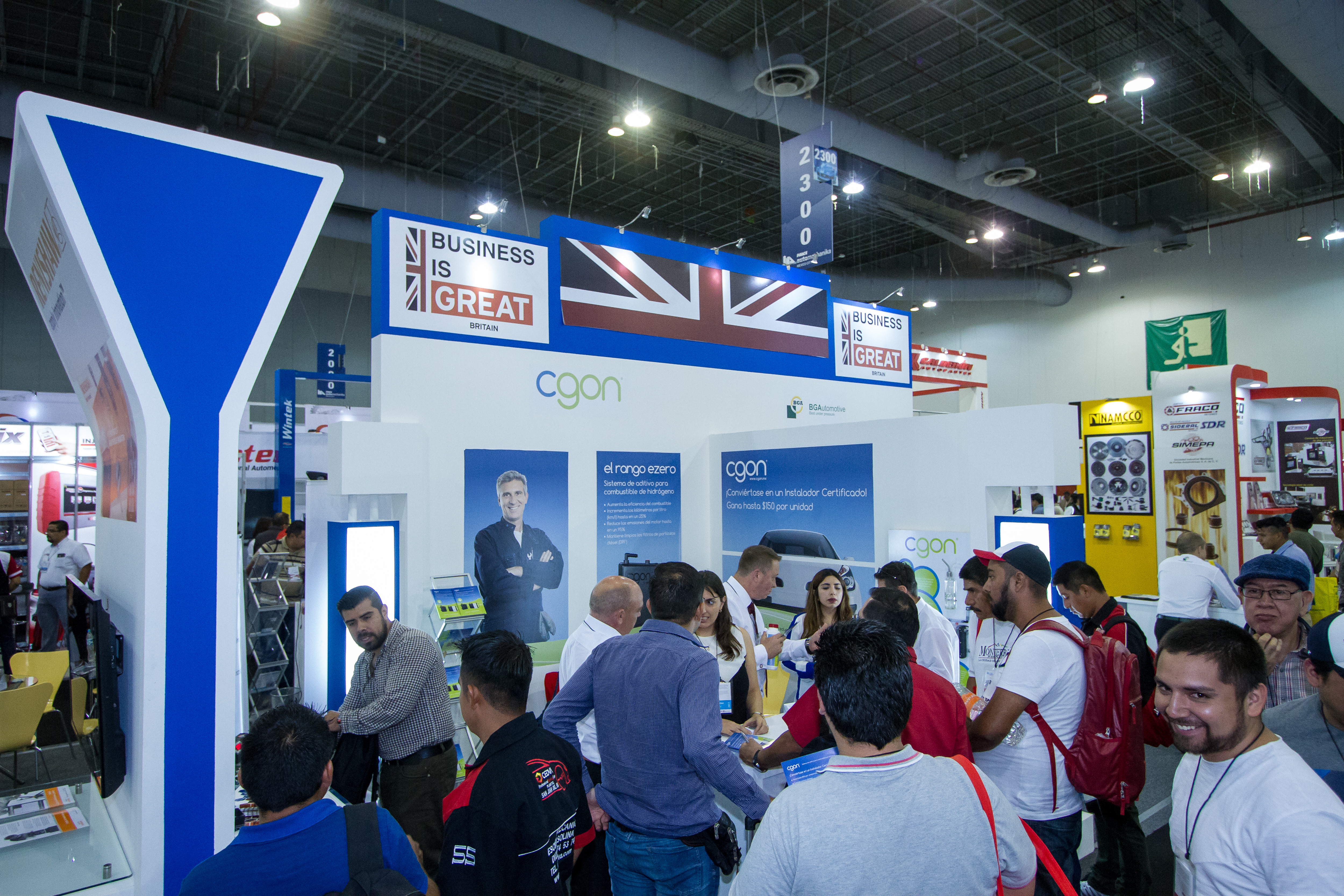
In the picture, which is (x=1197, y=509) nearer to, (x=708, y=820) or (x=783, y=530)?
(x=783, y=530)

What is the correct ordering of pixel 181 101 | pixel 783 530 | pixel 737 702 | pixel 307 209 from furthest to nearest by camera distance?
pixel 181 101 < pixel 783 530 < pixel 737 702 < pixel 307 209

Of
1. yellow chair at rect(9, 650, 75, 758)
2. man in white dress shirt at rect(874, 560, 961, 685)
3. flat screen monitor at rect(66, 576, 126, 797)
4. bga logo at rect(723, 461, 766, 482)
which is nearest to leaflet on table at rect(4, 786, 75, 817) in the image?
flat screen monitor at rect(66, 576, 126, 797)

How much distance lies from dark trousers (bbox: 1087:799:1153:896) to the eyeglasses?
0.81 meters

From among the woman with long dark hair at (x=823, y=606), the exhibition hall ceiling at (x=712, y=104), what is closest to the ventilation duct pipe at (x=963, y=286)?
the exhibition hall ceiling at (x=712, y=104)

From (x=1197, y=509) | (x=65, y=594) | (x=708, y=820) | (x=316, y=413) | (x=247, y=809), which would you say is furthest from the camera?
(x=316, y=413)

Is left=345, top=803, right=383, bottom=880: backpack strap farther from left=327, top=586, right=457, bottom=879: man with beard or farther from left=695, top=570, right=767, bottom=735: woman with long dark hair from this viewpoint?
left=695, top=570, right=767, bottom=735: woman with long dark hair

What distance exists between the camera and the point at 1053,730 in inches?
88.3

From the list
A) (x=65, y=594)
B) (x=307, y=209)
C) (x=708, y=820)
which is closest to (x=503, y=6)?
(x=307, y=209)

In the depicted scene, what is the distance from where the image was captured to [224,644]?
85.6 inches

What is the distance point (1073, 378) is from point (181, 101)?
14.7 meters

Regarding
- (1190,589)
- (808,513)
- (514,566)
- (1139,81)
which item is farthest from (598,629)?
(1139,81)

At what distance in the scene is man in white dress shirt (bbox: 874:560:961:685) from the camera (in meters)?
3.56

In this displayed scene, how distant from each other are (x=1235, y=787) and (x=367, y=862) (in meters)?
1.60

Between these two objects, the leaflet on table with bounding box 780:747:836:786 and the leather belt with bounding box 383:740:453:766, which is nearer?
the leaflet on table with bounding box 780:747:836:786
